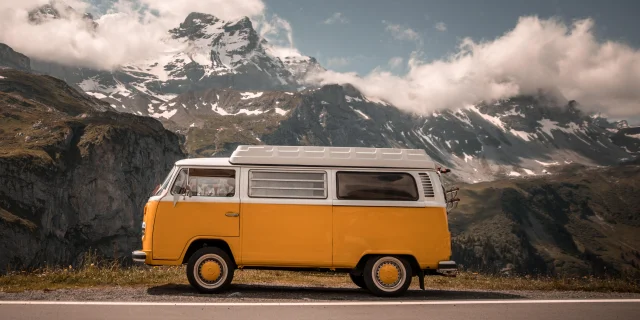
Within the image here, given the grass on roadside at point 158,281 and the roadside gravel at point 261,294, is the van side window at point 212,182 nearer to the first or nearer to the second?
the roadside gravel at point 261,294

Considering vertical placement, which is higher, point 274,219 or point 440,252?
point 274,219

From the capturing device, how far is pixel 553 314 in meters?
10.1

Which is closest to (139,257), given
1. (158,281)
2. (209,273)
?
(209,273)

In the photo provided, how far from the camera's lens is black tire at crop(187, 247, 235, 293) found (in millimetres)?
12500

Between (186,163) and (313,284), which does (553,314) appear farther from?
(186,163)

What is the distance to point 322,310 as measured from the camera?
33.1ft

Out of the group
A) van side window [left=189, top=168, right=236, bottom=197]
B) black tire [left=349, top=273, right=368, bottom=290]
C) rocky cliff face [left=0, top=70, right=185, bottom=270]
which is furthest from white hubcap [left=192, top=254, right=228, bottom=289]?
rocky cliff face [left=0, top=70, right=185, bottom=270]

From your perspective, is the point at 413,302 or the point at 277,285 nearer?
the point at 413,302

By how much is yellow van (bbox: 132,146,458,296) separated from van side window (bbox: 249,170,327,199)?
25 mm

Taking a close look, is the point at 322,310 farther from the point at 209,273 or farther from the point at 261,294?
the point at 209,273

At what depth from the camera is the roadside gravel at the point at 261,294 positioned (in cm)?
1117

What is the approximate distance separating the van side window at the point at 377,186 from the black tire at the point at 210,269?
331cm

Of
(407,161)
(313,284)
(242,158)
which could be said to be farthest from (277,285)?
(407,161)

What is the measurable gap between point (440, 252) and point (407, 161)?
2.42 meters
